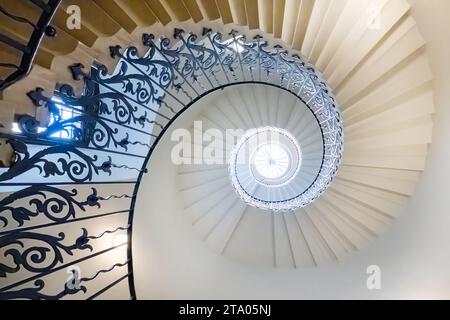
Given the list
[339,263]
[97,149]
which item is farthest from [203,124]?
[97,149]

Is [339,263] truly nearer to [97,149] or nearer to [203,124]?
[203,124]

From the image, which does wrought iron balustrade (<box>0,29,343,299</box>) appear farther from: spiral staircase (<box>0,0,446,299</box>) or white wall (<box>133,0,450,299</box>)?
white wall (<box>133,0,450,299</box>)

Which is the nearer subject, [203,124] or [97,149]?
[97,149]

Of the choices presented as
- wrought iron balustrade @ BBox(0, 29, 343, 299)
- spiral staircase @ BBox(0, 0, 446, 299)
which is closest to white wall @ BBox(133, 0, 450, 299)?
spiral staircase @ BBox(0, 0, 446, 299)

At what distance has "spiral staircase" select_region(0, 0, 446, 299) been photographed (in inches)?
96.8

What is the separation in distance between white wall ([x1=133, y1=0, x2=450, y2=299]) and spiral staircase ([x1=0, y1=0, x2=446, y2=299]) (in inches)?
4.7

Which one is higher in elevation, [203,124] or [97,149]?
[203,124]

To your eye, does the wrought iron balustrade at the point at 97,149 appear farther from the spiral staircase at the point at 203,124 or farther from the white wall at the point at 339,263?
the white wall at the point at 339,263

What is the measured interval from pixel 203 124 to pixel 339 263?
4257 millimetres

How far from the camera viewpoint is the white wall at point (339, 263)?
4.21 metres

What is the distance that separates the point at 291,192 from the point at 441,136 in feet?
15.8

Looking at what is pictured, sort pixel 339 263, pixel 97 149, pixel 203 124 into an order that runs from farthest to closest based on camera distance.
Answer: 1. pixel 203 124
2. pixel 339 263
3. pixel 97 149

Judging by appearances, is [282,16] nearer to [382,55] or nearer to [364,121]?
[382,55]

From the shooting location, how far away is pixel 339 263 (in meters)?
6.80
